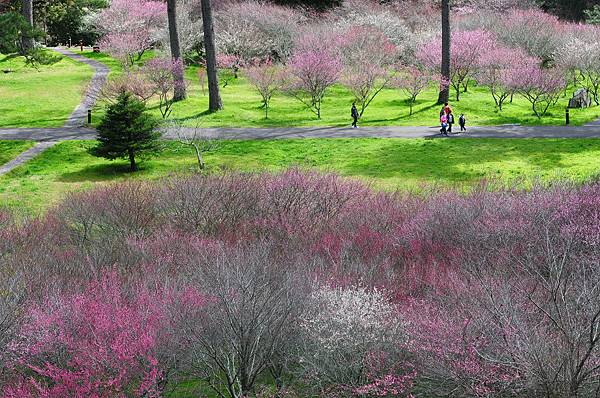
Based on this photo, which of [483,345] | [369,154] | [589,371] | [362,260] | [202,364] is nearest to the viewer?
[589,371]

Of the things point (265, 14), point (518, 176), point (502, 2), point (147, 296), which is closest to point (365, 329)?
point (147, 296)

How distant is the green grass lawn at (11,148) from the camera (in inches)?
1096

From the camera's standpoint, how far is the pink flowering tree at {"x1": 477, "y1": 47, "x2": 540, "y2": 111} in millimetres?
36781

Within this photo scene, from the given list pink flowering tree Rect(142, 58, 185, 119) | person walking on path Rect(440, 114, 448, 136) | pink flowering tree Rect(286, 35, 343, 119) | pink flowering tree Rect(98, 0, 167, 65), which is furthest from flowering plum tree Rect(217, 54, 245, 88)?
person walking on path Rect(440, 114, 448, 136)

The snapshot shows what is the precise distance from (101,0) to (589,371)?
2779 centimetres

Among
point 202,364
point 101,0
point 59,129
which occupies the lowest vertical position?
point 202,364

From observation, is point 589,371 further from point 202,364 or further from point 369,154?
point 369,154

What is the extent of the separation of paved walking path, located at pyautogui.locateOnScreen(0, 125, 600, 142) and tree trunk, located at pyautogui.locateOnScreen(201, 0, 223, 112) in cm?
367

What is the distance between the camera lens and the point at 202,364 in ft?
35.5

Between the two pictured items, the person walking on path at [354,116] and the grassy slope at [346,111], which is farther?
the grassy slope at [346,111]

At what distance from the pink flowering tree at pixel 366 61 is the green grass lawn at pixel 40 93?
13.8 meters

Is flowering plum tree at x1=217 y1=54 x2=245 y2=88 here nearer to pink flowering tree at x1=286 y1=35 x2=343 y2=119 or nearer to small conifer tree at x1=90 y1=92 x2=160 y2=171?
pink flowering tree at x1=286 y1=35 x2=343 y2=119

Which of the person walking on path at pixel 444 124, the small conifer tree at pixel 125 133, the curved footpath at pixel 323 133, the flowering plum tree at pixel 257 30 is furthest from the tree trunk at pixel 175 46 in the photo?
the person walking on path at pixel 444 124

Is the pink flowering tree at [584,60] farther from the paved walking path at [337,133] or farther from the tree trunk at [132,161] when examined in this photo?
the tree trunk at [132,161]
